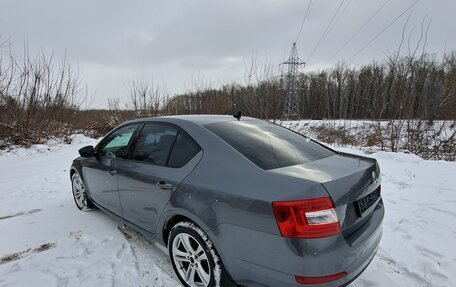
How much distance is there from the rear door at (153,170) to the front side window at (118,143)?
0.20 m

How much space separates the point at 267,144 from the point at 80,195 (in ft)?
11.4

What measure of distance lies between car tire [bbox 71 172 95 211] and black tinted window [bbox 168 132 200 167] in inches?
92.3

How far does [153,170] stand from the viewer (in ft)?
8.95

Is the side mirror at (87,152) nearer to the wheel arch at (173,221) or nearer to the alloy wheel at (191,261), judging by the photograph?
the wheel arch at (173,221)

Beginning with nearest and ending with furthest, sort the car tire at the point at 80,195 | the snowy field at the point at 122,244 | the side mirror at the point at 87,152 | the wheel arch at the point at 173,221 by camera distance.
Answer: the wheel arch at the point at 173,221 < the snowy field at the point at 122,244 < the side mirror at the point at 87,152 < the car tire at the point at 80,195

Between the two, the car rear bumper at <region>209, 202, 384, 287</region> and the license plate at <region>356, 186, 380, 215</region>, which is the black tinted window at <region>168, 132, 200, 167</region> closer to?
the car rear bumper at <region>209, 202, 384, 287</region>

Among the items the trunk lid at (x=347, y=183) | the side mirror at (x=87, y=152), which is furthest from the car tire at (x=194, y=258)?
the side mirror at (x=87, y=152)

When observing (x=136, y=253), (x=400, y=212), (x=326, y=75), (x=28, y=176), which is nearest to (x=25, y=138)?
(x=28, y=176)

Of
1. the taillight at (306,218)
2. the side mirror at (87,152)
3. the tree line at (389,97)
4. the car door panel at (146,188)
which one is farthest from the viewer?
the tree line at (389,97)

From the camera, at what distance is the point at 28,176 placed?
6.75 m

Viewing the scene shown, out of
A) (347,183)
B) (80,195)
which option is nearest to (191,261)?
(347,183)

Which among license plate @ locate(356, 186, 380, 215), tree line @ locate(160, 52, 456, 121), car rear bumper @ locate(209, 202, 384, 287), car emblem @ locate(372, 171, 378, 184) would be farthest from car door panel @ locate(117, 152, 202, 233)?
tree line @ locate(160, 52, 456, 121)

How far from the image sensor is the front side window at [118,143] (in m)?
3.37

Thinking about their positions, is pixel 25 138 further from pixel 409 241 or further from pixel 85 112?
pixel 409 241
